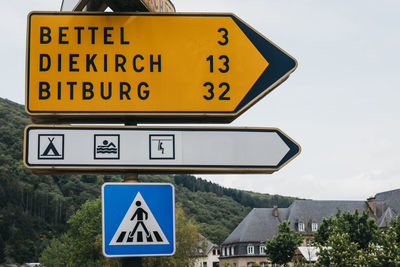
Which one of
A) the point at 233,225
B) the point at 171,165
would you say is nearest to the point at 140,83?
the point at 171,165

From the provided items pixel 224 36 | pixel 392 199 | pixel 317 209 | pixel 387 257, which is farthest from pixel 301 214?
pixel 224 36

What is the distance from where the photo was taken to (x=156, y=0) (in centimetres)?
458

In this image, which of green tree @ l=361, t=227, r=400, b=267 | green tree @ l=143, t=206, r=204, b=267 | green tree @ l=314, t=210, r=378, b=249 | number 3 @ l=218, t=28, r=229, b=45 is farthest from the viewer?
Result: green tree @ l=314, t=210, r=378, b=249

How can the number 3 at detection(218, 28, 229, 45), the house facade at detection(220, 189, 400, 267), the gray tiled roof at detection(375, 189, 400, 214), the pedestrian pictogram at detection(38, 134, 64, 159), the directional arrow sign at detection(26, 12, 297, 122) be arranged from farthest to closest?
the gray tiled roof at detection(375, 189, 400, 214), the house facade at detection(220, 189, 400, 267), the number 3 at detection(218, 28, 229, 45), the directional arrow sign at detection(26, 12, 297, 122), the pedestrian pictogram at detection(38, 134, 64, 159)

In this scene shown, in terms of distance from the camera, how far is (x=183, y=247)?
42.3 metres

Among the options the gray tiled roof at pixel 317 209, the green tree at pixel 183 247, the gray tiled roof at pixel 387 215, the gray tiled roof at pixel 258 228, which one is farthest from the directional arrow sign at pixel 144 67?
the gray tiled roof at pixel 387 215

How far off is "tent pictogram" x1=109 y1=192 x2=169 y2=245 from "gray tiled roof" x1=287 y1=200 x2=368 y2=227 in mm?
87290

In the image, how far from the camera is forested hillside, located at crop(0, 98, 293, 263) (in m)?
124

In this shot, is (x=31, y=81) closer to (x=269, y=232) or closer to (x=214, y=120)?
(x=214, y=120)

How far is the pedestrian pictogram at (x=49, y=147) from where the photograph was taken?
387 cm

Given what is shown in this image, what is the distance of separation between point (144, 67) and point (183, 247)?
39.2 metres

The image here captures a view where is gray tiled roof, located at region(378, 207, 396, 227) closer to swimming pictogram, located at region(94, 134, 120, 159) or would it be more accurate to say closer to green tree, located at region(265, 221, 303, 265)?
green tree, located at region(265, 221, 303, 265)

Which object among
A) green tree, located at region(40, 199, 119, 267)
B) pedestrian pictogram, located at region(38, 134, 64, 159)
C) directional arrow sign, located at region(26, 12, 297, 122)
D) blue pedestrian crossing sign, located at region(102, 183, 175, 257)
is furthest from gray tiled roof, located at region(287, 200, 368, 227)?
pedestrian pictogram, located at region(38, 134, 64, 159)

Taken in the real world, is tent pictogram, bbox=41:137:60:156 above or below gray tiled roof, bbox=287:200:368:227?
below
